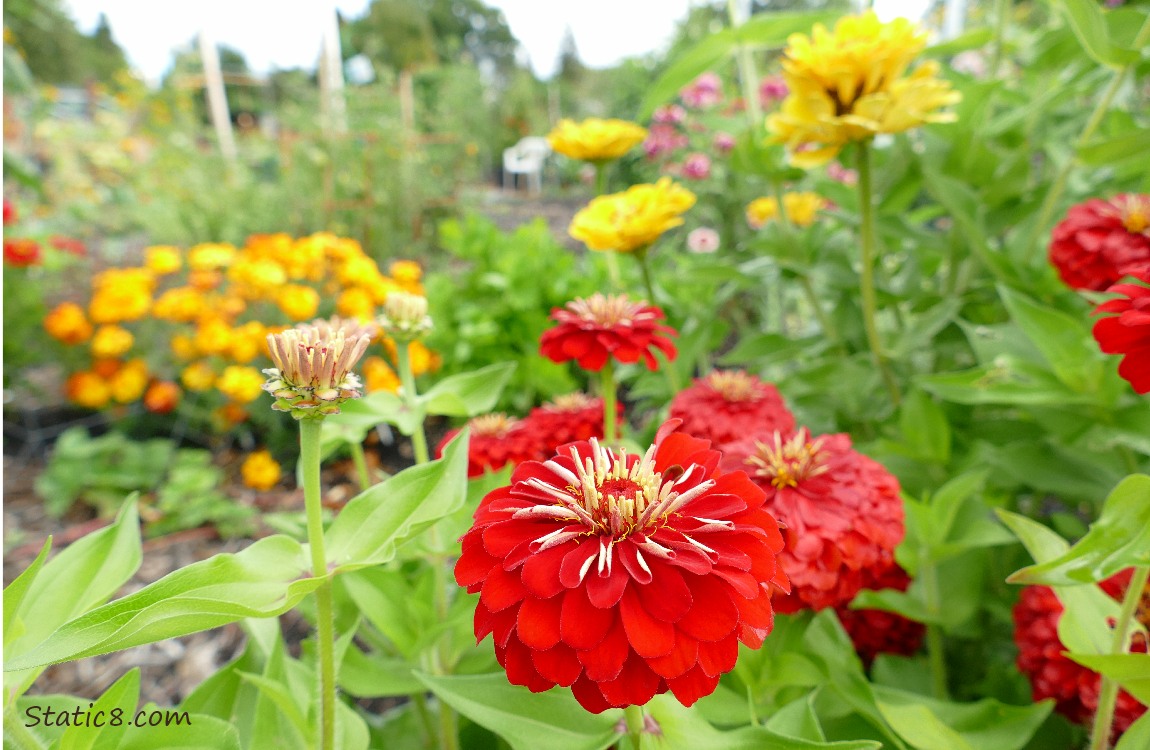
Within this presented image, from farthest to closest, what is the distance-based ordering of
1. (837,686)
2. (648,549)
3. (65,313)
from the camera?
1. (65,313)
2. (837,686)
3. (648,549)

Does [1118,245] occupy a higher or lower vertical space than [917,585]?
higher

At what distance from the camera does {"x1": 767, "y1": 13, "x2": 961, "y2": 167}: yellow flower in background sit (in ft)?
2.80

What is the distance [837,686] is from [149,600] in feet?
2.07

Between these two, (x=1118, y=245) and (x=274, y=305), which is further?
(x=274, y=305)

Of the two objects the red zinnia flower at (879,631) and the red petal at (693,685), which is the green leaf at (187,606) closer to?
the red petal at (693,685)

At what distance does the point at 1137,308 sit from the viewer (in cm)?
49

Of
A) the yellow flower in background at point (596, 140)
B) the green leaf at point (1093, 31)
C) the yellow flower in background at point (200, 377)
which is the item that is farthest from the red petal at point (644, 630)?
the yellow flower in background at point (200, 377)

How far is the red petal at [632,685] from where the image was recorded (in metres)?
0.39

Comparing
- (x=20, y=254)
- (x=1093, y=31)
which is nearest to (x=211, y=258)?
(x=20, y=254)

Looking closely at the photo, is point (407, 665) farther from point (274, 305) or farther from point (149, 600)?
point (274, 305)

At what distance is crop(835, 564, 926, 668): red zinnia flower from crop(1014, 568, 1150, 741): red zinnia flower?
137 mm

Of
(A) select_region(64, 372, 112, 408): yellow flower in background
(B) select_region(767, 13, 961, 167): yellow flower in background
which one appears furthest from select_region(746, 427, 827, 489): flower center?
(A) select_region(64, 372, 112, 408): yellow flower in background

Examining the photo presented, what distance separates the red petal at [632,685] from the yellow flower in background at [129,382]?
229 centimetres

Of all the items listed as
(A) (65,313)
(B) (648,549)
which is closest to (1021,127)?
(B) (648,549)
